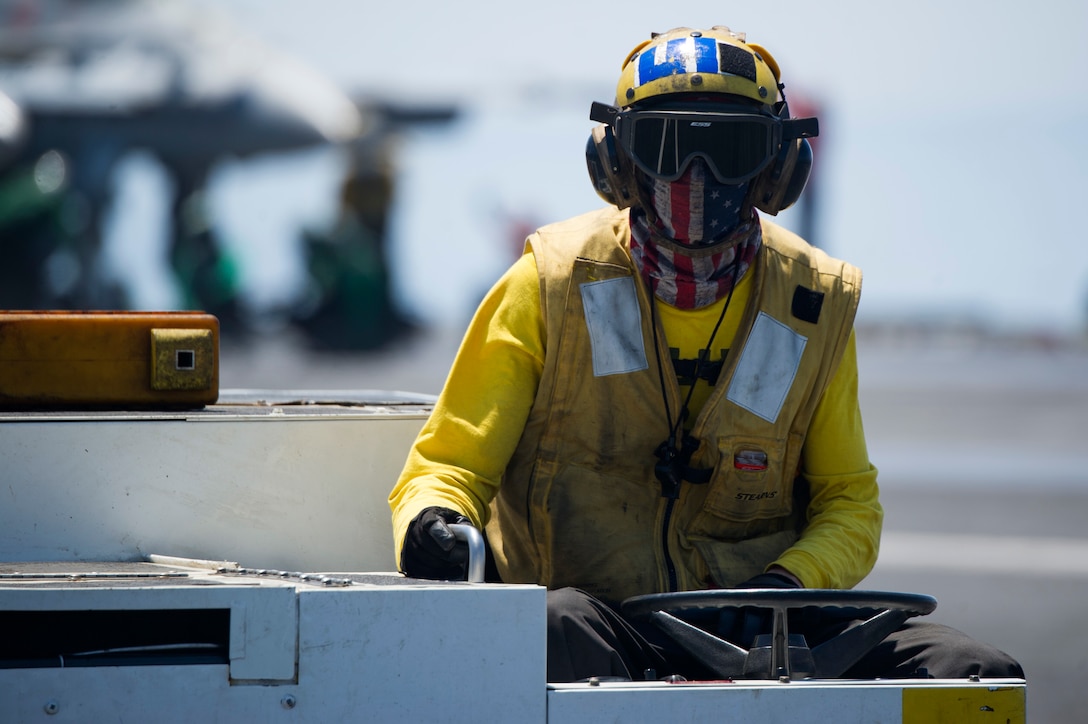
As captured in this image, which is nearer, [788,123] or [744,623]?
[744,623]

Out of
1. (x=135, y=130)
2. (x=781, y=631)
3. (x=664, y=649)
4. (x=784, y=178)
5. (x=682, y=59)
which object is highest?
(x=135, y=130)

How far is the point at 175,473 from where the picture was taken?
2598mm

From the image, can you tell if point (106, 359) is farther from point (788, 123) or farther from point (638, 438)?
point (788, 123)

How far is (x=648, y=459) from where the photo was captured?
A: 2602mm

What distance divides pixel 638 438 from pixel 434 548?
0.54m

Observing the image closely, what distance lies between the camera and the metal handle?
2.13 meters

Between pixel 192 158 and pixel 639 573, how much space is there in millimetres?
30974

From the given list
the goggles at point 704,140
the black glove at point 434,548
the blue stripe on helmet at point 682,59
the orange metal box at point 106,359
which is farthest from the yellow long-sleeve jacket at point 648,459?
the orange metal box at point 106,359

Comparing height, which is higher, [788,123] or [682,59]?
[682,59]

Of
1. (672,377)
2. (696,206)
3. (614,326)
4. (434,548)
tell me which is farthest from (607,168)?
(434,548)

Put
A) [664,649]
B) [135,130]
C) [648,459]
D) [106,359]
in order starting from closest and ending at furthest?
[664,649], [648,459], [106,359], [135,130]

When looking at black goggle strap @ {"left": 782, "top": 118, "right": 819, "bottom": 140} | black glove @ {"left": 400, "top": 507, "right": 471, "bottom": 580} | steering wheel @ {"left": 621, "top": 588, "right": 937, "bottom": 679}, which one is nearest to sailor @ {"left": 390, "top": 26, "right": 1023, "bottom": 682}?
black goggle strap @ {"left": 782, "top": 118, "right": 819, "bottom": 140}

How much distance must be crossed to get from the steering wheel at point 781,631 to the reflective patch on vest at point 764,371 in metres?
0.55

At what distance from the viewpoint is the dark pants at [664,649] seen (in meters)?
2.09
